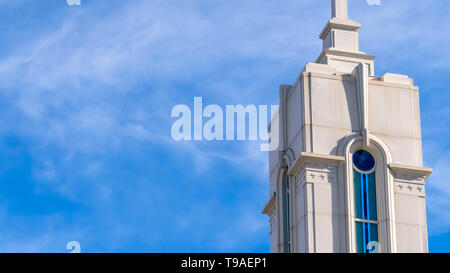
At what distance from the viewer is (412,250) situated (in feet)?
170

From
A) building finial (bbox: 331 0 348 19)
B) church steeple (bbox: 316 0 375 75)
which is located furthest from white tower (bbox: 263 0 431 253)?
building finial (bbox: 331 0 348 19)

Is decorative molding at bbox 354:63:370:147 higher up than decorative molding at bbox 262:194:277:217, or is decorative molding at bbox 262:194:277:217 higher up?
decorative molding at bbox 354:63:370:147

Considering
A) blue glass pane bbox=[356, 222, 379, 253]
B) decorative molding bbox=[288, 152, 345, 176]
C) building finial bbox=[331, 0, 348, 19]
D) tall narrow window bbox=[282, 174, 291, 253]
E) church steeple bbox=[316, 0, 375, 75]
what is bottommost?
blue glass pane bbox=[356, 222, 379, 253]

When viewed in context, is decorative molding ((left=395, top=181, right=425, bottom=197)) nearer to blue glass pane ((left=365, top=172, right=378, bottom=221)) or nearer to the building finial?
blue glass pane ((left=365, top=172, right=378, bottom=221))

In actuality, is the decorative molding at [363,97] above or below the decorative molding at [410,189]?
above

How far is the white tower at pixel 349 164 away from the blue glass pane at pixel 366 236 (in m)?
0.04

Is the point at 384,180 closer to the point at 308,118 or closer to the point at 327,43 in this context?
the point at 308,118

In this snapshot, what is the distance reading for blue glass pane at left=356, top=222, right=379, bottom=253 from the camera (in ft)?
170

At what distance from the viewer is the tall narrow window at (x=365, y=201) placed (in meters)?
52.0

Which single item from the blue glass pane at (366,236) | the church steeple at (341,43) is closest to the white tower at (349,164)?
the blue glass pane at (366,236)

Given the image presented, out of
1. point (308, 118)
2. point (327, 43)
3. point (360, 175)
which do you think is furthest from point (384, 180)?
point (327, 43)

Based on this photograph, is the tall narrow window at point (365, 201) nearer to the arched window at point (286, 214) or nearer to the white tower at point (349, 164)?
the white tower at point (349, 164)

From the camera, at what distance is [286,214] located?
181ft
